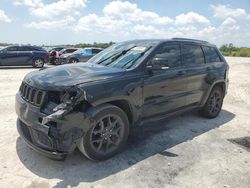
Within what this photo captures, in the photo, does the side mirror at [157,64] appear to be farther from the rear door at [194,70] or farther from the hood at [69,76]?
the rear door at [194,70]

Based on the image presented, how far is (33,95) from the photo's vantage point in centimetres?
401

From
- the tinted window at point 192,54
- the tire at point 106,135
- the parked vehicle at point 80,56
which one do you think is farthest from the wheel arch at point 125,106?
the parked vehicle at point 80,56

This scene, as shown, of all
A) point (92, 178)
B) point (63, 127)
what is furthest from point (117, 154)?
point (63, 127)

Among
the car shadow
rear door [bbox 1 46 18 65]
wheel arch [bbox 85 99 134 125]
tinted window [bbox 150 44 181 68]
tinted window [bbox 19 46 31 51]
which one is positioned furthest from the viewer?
tinted window [bbox 19 46 31 51]

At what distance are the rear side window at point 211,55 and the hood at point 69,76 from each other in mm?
2762

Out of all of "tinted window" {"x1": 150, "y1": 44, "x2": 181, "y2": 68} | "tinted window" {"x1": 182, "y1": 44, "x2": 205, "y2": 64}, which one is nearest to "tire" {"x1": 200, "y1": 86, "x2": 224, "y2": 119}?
"tinted window" {"x1": 182, "y1": 44, "x2": 205, "y2": 64}

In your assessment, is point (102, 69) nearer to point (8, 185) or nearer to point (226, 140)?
point (8, 185)

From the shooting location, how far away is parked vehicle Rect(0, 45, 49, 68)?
18.0m

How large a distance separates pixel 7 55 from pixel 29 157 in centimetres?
1549

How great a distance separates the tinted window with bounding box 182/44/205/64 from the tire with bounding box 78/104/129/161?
2.14 m

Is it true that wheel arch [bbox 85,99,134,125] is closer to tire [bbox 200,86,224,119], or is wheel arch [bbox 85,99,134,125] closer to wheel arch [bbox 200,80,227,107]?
wheel arch [bbox 200,80,227,107]

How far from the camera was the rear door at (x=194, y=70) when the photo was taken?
569cm

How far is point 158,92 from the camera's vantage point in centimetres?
491

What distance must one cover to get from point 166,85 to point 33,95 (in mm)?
2338
